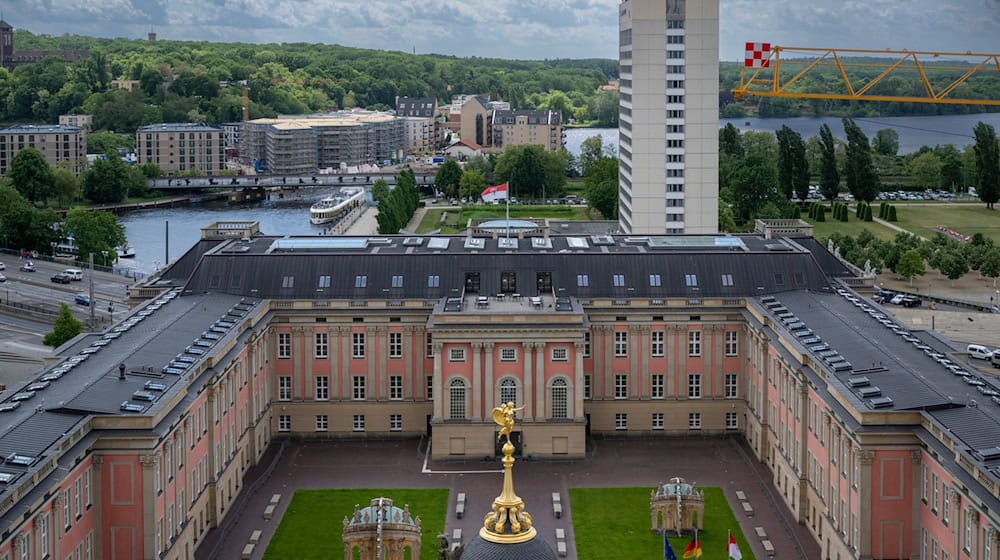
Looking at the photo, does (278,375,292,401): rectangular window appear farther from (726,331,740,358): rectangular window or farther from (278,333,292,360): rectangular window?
(726,331,740,358): rectangular window

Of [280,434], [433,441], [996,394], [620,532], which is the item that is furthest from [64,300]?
[996,394]

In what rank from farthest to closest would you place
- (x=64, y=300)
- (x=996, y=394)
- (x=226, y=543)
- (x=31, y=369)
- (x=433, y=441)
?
(x=64, y=300) < (x=31, y=369) < (x=433, y=441) < (x=226, y=543) < (x=996, y=394)

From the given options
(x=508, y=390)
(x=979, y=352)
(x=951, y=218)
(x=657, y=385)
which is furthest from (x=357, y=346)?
(x=951, y=218)

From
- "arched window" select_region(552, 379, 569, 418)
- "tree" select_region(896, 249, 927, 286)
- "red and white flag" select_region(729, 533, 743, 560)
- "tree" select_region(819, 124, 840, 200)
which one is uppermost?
"tree" select_region(819, 124, 840, 200)

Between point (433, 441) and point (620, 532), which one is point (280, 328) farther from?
point (620, 532)

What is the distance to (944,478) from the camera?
183 ft

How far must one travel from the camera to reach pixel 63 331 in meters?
104

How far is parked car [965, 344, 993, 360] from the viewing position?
4045 inches

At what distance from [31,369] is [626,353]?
39096 millimetres

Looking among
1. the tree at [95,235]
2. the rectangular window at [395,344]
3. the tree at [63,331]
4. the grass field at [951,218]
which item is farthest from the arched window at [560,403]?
the grass field at [951,218]

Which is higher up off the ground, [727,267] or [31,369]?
[727,267]

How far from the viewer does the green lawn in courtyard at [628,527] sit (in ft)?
221

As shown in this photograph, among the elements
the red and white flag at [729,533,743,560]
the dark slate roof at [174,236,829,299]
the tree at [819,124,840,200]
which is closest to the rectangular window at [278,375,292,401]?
the dark slate roof at [174,236,829,299]

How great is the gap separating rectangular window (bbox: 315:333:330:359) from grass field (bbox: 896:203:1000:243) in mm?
93191
